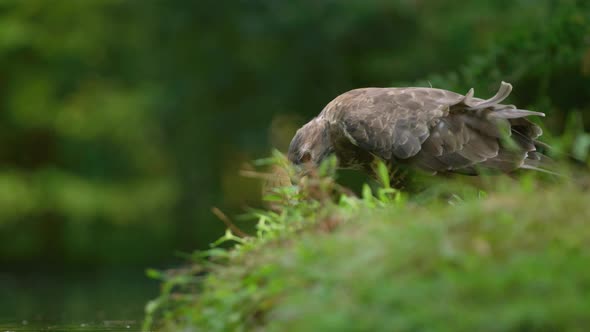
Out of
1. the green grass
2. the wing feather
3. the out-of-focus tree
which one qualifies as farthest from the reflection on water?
the out-of-focus tree

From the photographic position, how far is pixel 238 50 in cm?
2870

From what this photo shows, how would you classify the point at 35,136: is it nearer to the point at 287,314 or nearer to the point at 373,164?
the point at 373,164

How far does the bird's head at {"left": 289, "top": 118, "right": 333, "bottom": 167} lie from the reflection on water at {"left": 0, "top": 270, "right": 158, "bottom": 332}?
5.10 feet

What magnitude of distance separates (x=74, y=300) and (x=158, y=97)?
623 inches

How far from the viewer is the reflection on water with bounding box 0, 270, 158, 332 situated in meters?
7.89

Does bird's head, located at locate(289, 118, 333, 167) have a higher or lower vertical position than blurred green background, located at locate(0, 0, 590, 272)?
lower

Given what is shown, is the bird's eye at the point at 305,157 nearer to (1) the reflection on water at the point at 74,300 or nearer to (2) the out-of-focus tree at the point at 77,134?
(1) the reflection on water at the point at 74,300

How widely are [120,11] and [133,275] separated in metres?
11.7

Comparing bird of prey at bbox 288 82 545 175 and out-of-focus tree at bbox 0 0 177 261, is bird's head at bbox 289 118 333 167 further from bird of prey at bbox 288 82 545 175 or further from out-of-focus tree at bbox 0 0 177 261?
out-of-focus tree at bbox 0 0 177 261

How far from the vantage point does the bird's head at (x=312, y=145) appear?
279 inches

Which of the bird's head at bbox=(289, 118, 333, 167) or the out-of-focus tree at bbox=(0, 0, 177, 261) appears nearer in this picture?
the bird's head at bbox=(289, 118, 333, 167)

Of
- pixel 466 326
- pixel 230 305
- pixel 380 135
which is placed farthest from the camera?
pixel 380 135

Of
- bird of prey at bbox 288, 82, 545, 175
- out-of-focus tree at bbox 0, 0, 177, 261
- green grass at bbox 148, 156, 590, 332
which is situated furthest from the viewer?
out-of-focus tree at bbox 0, 0, 177, 261

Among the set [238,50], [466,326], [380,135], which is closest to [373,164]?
[380,135]
